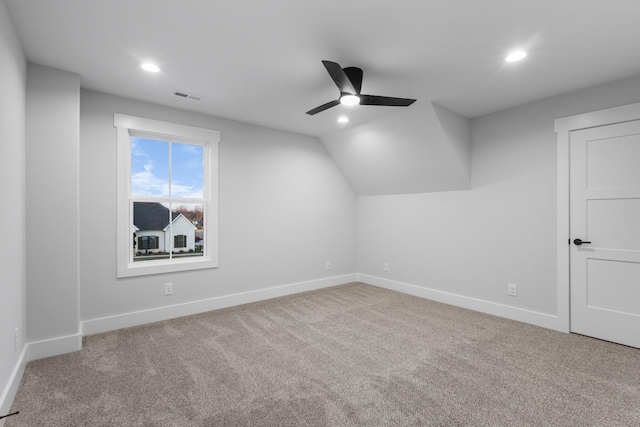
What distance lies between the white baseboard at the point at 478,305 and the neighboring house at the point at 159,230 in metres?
2.97

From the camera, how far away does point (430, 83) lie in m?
2.87

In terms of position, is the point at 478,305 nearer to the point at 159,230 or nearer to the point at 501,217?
the point at 501,217

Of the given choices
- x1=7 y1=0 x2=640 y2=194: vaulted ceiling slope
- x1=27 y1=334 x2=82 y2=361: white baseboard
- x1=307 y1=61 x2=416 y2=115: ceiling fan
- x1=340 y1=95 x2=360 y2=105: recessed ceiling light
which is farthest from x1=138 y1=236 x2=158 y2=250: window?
x1=340 y1=95 x2=360 y2=105: recessed ceiling light

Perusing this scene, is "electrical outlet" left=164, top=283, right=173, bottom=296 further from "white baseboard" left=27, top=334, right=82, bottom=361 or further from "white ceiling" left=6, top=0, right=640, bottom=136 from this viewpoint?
"white ceiling" left=6, top=0, right=640, bottom=136

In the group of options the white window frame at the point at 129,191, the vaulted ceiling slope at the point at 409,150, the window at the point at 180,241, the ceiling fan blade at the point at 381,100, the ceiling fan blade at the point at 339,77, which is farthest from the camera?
the window at the point at 180,241

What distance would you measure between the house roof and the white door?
442 centimetres

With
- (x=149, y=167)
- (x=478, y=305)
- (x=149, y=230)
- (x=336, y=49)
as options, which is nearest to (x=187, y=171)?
(x=149, y=167)

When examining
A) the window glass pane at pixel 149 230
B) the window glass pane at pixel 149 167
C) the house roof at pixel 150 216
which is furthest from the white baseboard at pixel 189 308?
the window glass pane at pixel 149 167

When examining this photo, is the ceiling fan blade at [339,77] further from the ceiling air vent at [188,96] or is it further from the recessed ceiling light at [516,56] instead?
the ceiling air vent at [188,96]

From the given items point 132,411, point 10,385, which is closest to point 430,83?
point 132,411

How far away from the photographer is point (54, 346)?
8.30 ft

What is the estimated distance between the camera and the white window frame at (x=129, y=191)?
3.16m

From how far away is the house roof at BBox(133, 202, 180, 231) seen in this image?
3.42 m

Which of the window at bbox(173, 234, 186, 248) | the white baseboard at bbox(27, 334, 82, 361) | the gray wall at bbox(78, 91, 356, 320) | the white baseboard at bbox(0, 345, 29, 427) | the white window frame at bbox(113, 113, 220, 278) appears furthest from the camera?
the window at bbox(173, 234, 186, 248)
